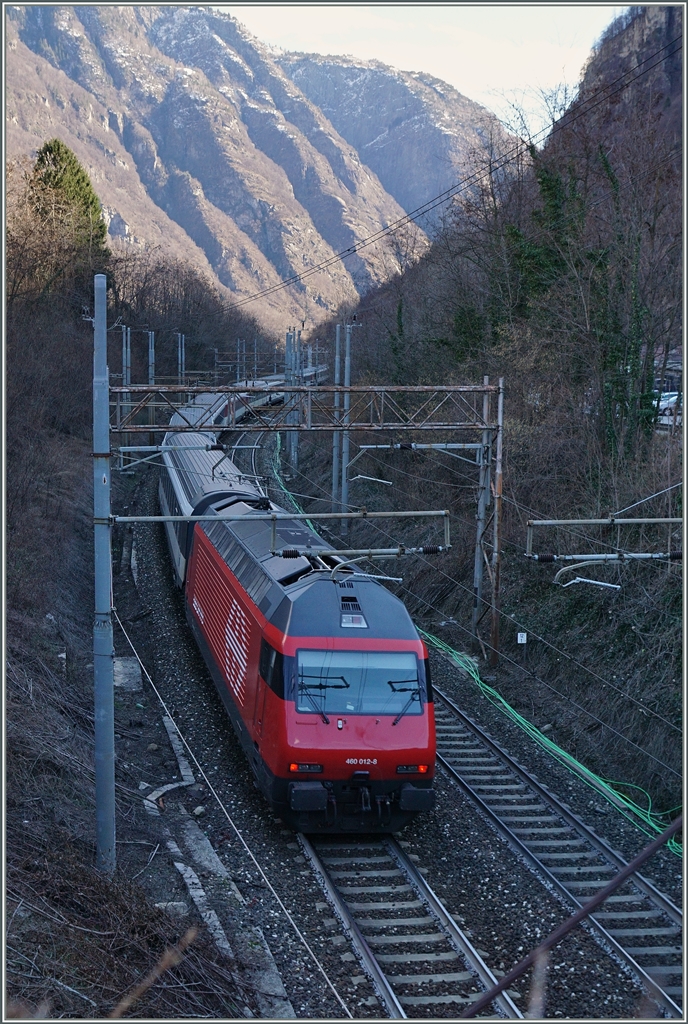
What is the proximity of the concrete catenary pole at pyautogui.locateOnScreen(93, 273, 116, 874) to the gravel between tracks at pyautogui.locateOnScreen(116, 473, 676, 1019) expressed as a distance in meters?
0.77

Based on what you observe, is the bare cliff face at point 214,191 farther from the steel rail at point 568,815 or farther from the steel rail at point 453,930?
the steel rail at point 453,930

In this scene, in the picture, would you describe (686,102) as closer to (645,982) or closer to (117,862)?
(645,982)

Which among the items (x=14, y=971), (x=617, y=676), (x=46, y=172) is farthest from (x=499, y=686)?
(x=46, y=172)

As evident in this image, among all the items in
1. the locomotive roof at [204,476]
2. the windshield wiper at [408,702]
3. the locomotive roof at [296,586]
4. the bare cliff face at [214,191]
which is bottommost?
the windshield wiper at [408,702]

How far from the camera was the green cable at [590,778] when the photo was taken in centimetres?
1241

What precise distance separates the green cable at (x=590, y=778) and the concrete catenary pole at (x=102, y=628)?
7.17 metres

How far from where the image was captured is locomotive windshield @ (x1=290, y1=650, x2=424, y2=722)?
1048 centimetres

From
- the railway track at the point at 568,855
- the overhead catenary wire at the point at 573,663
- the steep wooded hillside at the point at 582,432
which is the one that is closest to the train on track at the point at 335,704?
the railway track at the point at 568,855

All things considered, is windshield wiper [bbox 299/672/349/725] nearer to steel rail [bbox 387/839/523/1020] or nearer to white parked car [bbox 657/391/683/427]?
steel rail [bbox 387/839/523/1020]

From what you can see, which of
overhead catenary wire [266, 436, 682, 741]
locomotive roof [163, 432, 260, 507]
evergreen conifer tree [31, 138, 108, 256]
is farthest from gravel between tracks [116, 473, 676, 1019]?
evergreen conifer tree [31, 138, 108, 256]

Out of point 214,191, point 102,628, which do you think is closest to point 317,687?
point 102,628

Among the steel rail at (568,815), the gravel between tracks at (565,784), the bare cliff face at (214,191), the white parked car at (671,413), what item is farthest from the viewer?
the bare cliff face at (214,191)

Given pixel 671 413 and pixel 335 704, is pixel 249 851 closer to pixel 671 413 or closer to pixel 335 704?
pixel 335 704

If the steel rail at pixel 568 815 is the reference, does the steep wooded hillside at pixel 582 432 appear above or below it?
above
